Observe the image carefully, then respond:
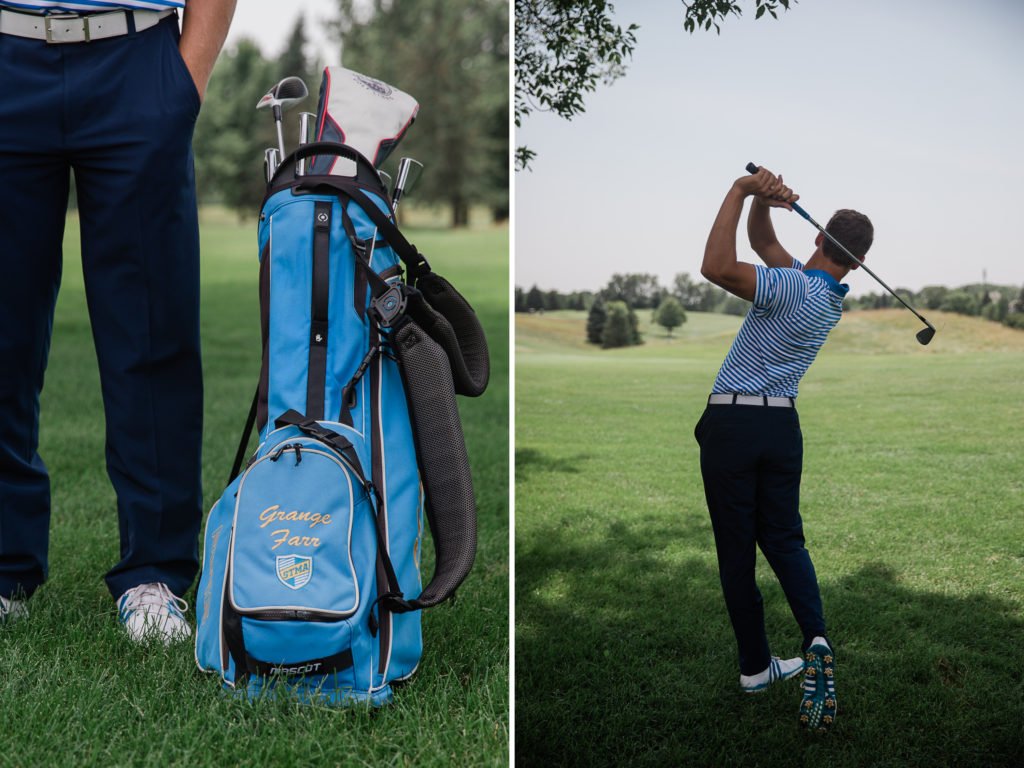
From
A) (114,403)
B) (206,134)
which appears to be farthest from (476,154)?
(114,403)

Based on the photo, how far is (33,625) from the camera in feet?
8.48

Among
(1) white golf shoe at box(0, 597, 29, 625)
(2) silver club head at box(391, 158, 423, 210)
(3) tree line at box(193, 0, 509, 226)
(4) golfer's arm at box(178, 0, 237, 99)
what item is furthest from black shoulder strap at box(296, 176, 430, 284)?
(3) tree line at box(193, 0, 509, 226)

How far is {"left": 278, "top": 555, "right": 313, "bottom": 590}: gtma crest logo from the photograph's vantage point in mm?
2068

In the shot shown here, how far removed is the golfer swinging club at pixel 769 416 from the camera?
2014mm

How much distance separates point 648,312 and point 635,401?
0.21m

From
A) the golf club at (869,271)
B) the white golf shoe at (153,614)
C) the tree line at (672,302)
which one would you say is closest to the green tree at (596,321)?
the tree line at (672,302)

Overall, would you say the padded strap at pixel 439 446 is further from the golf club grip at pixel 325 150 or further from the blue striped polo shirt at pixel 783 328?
the blue striped polo shirt at pixel 783 328

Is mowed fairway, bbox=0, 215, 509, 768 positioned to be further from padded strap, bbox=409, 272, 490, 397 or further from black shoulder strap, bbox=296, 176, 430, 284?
black shoulder strap, bbox=296, 176, 430, 284

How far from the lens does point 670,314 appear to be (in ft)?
7.45

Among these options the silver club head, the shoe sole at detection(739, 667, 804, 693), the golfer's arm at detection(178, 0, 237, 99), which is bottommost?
the shoe sole at detection(739, 667, 804, 693)

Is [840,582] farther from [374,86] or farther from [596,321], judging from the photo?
[374,86]

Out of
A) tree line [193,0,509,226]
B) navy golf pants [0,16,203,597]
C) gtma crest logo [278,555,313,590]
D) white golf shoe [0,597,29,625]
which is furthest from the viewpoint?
tree line [193,0,509,226]

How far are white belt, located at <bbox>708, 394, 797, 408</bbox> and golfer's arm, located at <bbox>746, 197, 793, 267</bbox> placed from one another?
0.83ft

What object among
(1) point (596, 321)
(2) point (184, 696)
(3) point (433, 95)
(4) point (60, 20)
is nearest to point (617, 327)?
(1) point (596, 321)
